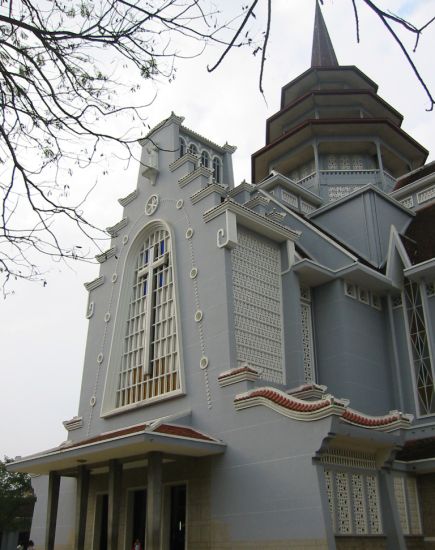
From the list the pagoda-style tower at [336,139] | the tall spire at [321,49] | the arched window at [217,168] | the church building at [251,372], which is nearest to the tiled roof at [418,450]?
the church building at [251,372]

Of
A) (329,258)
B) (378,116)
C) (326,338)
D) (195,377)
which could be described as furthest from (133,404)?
(378,116)

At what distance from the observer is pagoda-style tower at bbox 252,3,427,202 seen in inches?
930

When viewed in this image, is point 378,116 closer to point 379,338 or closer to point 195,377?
point 379,338

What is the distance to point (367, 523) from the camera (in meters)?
11.8

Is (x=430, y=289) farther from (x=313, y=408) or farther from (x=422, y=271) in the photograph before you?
(x=313, y=408)

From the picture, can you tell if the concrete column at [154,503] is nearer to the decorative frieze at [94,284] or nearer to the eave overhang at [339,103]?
the decorative frieze at [94,284]

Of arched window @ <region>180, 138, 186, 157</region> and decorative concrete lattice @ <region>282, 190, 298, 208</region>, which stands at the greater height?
arched window @ <region>180, 138, 186, 157</region>

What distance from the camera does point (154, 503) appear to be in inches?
477

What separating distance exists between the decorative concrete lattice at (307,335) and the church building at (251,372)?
0.14 feet

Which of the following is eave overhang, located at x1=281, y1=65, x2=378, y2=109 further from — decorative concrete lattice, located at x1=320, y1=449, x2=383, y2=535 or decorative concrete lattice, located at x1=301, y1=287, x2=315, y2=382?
decorative concrete lattice, located at x1=320, y1=449, x2=383, y2=535

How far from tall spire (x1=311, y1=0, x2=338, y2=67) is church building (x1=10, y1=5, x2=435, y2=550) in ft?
24.5

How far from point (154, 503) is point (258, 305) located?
18.5ft

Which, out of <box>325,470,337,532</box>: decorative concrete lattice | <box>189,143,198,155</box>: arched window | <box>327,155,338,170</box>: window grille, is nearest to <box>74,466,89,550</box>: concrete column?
<box>325,470,337,532</box>: decorative concrete lattice

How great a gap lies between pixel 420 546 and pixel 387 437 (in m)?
2.65
